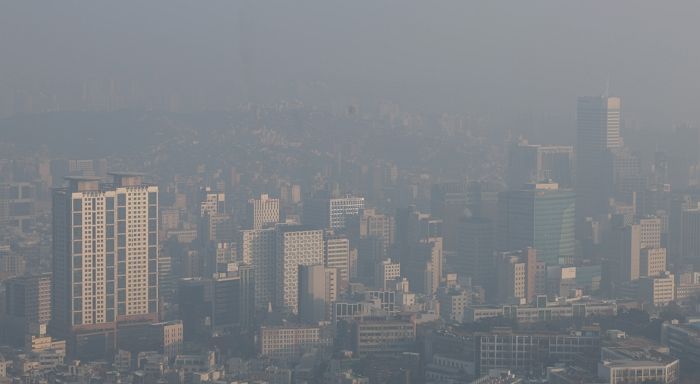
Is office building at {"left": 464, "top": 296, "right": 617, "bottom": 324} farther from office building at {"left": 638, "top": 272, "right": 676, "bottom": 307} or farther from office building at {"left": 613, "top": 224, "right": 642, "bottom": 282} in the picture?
office building at {"left": 613, "top": 224, "right": 642, "bottom": 282}

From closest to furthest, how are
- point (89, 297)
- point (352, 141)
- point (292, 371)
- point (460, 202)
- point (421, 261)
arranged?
point (292, 371), point (89, 297), point (421, 261), point (460, 202), point (352, 141)

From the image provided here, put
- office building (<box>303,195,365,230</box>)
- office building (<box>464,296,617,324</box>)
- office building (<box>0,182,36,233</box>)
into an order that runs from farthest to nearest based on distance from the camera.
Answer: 1. office building (<box>303,195,365,230</box>)
2. office building (<box>0,182,36,233</box>)
3. office building (<box>464,296,617,324</box>)

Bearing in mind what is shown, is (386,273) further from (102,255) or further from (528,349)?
(528,349)

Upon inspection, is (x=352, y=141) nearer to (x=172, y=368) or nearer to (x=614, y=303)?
(x=614, y=303)

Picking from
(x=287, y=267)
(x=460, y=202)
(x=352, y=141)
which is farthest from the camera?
(x=352, y=141)

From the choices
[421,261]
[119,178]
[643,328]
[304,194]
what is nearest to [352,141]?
[304,194]

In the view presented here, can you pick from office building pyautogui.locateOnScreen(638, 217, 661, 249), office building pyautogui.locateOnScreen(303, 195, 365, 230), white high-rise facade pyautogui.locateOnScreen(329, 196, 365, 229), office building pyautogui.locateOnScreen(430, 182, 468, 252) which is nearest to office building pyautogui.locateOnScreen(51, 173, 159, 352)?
office building pyautogui.locateOnScreen(430, 182, 468, 252)

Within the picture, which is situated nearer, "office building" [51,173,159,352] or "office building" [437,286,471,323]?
"office building" [51,173,159,352]

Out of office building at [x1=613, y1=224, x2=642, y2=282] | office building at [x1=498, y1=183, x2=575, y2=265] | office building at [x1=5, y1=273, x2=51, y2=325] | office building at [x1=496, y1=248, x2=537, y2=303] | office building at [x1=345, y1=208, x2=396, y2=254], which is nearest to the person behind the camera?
office building at [x1=5, y1=273, x2=51, y2=325]

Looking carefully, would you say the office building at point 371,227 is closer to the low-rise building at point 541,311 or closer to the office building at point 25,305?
the low-rise building at point 541,311
